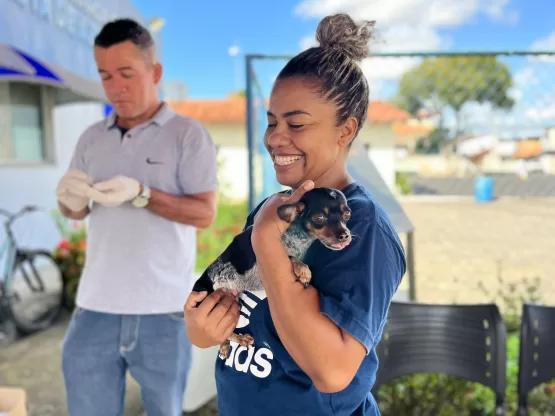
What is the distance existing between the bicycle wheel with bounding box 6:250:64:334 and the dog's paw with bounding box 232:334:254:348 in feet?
14.2

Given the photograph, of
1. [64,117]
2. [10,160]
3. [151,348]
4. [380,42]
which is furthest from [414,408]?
[64,117]

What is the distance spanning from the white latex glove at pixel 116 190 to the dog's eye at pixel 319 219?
1126mm

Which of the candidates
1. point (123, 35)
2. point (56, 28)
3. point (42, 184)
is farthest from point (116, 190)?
point (56, 28)

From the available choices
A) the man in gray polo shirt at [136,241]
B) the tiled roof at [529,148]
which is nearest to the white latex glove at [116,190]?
the man in gray polo shirt at [136,241]

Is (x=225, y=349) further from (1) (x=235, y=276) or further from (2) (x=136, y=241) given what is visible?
(2) (x=136, y=241)

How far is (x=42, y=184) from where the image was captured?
6.50 meters

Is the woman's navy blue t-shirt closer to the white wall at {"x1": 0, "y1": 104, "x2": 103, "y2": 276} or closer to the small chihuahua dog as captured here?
the small chihuahua dog

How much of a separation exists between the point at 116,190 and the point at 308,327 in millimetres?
1134

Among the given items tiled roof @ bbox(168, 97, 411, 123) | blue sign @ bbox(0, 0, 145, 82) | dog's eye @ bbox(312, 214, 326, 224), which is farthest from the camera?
tiled roof @ bbox(168, 97, 411, 123)

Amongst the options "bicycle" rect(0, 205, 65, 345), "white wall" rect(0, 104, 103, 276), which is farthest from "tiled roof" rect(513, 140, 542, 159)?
"white wall" rect(0, 104, 103, 276)

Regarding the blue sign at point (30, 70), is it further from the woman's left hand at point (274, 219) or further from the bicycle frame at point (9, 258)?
the woman's left hand at point (274, 219)

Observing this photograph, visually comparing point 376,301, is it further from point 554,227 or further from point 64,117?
point 64,117

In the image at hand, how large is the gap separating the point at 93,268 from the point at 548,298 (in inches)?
137

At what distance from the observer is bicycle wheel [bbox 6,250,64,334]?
479 centimetres
